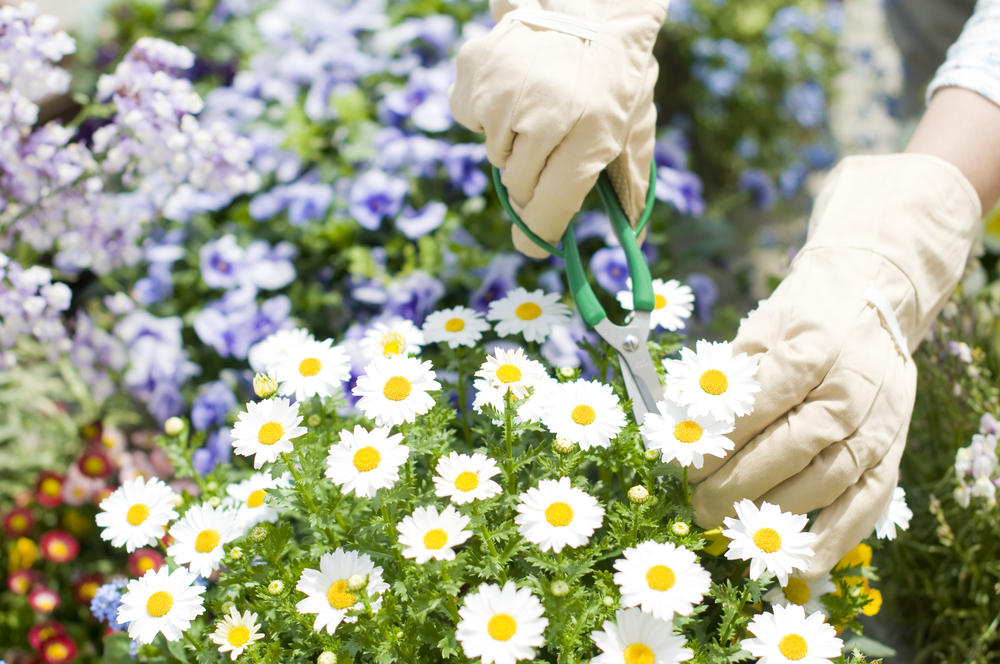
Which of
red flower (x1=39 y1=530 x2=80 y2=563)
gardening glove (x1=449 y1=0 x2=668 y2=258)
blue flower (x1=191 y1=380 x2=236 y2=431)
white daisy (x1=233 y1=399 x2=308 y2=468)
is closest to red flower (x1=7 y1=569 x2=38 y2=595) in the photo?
red flower (x1=39 y1=530 x2=80 y2=563)

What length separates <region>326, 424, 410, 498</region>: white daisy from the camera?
780mm

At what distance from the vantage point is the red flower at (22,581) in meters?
1.47

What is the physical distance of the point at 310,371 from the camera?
3.20 ft

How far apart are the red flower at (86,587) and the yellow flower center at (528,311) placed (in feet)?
3.69

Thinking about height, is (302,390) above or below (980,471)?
above

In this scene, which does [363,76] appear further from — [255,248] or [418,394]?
[418,394]

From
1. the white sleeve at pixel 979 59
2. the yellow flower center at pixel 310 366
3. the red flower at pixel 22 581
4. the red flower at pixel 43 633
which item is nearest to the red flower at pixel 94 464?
the red flower at pixel 22 581

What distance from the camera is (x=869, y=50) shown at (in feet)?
9.41

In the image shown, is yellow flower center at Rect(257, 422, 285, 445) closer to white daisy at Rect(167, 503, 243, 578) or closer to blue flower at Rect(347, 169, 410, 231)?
white daisy at Rect(167, 503, 243, 578)

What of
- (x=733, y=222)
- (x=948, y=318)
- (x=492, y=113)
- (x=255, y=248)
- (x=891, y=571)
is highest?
(x=492, y=113)

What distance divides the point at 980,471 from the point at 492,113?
947mm

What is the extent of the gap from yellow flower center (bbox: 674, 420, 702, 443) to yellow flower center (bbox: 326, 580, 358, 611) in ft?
1.41

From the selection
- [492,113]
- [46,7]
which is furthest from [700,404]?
[46,7]

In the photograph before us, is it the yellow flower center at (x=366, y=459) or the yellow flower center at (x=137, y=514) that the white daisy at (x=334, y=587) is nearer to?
the yellow flower center at (x=366, y=459)
